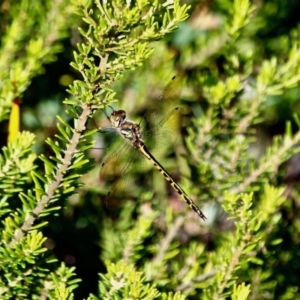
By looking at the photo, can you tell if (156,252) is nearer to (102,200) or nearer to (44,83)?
(102,200)

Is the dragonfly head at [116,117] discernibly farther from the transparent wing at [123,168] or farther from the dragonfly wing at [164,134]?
the dragonfly wing at [164,134]

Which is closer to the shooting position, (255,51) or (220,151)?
(220,151)

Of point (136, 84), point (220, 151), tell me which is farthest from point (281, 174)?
point (136, 84)

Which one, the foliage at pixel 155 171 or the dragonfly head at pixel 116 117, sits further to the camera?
the dragonfly head at pixel 116 117

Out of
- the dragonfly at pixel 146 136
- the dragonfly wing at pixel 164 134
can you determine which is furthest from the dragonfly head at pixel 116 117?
the dragonfly wing at pixel 164 134

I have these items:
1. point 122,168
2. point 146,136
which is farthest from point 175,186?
point 146,136

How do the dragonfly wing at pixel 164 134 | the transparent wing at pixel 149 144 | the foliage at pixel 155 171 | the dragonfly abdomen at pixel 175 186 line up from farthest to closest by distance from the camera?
the dragonfly wing at pixel 164 134
the transparent wing at pixel 149 144
the dragonfly abdomen at pixel 175 186
the foliage at pixel 155 171
